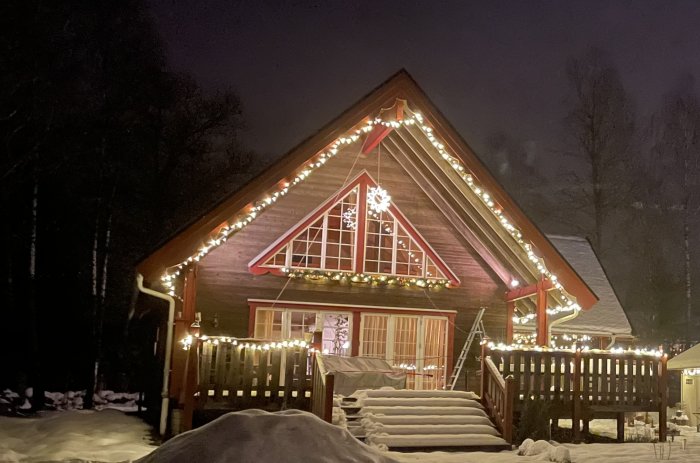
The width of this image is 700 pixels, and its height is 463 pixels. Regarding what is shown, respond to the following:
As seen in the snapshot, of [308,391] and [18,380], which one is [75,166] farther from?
[308,391]

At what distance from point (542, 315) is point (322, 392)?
21.8ft

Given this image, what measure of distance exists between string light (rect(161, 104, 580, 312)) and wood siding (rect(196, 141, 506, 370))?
1.23 feet

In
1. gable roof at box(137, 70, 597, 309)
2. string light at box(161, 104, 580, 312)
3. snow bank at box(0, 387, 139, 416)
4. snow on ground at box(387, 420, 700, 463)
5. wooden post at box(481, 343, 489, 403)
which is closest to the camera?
snow on ground at box(387, 420, 700, 463)

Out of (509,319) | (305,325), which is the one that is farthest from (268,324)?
(509,319)

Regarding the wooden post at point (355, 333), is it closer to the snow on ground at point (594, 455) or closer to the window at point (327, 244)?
the window at point (327, 244)

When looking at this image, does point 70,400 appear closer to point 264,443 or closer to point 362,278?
point 362,278

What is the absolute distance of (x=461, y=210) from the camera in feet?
54.0

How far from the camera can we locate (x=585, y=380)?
12.9m

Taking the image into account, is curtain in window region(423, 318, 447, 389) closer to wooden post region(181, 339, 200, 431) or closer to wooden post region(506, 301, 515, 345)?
wooden post region(506, 301, 515, 345)

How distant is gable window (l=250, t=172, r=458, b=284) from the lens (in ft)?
50.4

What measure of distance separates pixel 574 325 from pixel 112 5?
18752mm

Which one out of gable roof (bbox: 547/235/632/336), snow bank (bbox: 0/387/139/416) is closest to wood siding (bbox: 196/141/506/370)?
gable roof (bbox: 547/235/632/336)

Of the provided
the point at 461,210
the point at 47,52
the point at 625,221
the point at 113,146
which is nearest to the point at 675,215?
the point at 625,221

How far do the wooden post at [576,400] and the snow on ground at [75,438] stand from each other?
7.61 metres
